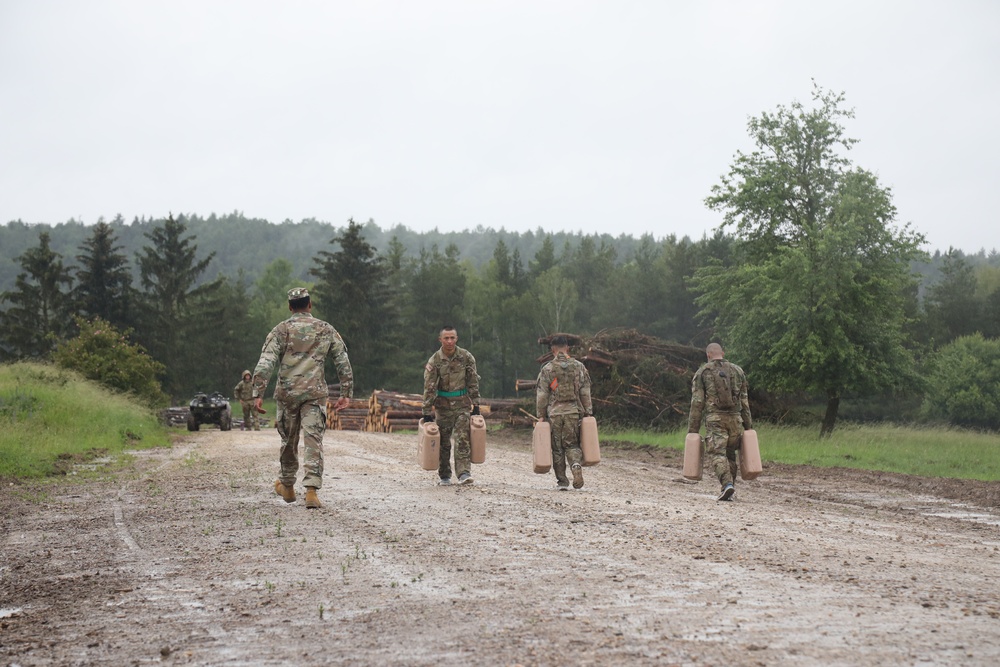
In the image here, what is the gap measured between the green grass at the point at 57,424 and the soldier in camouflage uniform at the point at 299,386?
6.28 m

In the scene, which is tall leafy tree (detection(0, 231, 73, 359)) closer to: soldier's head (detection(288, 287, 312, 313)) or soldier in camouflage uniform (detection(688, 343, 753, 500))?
soldier's head (detection(288, 287, 312, 313))

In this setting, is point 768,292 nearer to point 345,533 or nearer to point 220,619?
point 345,533

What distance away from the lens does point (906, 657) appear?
4.24 m

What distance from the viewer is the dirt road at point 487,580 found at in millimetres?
4527

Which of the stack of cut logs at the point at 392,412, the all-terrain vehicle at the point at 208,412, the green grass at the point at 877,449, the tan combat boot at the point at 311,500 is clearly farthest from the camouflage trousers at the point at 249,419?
the tan combat boot at the point at 311,500

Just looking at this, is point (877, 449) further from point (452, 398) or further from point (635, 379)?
point (452, 398)

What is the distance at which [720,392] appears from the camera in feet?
42.2

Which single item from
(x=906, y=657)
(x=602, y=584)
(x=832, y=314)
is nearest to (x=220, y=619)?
(x=602, y=584)

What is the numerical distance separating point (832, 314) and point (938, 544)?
63.3 ft

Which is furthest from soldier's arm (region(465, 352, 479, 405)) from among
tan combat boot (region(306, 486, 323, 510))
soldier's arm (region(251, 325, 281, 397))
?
tan combat boot (region(306, 486, 323, 510))

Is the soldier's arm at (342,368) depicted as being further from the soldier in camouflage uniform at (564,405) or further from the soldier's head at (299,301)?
the soldier in camouflage uniform at (564,405)

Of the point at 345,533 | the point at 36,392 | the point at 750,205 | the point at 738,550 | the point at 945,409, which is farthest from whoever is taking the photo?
the point at 945,409

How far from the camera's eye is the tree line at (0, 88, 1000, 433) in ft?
91.5

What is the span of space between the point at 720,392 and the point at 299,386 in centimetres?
589
